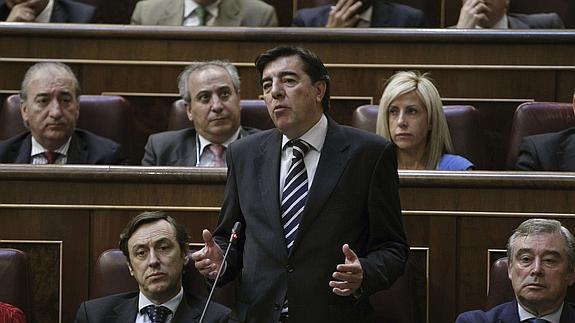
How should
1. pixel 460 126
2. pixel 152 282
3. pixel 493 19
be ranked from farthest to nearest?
pixel 493 19
pixel 460 126
pixel 152 282

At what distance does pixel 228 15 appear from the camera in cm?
251

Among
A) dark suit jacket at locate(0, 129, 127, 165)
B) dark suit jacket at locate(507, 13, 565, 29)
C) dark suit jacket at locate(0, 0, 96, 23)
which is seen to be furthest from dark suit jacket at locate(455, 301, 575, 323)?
dark suit jacket at locate(0, 0, 96, 23)

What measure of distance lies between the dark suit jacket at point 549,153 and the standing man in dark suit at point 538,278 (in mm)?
432

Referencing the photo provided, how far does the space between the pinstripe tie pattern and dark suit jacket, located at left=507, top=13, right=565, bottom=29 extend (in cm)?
106

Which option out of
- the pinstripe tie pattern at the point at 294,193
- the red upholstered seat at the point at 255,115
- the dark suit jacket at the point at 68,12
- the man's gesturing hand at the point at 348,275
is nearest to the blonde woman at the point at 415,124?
the red upholstered seat at the point at 255,115

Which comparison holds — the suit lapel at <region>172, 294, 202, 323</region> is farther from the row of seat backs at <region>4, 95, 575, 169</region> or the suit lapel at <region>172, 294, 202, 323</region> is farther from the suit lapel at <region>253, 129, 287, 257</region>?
the row of seat backs at <region>4, 95, 575, 169</region>

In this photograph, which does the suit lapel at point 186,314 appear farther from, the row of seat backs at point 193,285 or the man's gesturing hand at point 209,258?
the man's gesturing hand at point 209,258

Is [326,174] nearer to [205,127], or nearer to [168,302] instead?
[168,302]

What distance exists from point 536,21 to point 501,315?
1071 mm

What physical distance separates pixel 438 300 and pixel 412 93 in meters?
0.43

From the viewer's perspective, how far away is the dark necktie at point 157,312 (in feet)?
5.30

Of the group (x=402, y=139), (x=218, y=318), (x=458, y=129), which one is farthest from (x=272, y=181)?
(x=458, y=129)

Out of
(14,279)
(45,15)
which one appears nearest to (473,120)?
(14,279)

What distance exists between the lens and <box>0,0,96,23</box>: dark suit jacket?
2.55 m
